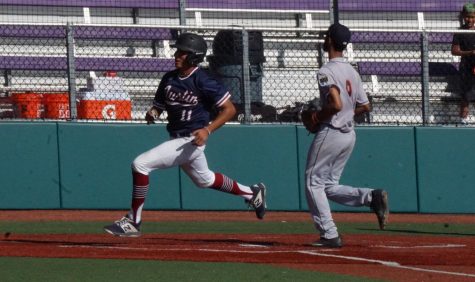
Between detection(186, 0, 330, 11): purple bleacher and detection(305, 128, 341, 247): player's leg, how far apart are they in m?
9.79

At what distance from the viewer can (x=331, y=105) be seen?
9156 mm

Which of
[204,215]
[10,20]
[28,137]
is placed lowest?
[204,215]

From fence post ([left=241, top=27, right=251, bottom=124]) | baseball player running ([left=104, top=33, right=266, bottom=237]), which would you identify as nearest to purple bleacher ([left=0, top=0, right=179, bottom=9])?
fence post ([left=241, top=27, right=251, bottom=124])

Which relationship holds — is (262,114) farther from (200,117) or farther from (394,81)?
(200,117)

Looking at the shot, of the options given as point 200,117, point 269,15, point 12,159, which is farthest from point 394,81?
point 200,117

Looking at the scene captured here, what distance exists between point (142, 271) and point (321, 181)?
7.38ft

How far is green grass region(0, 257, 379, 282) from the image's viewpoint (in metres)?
7.48

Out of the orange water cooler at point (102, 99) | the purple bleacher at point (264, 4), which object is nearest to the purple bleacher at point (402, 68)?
the purple bleacher at point (264, 4)

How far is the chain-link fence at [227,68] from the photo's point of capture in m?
15.3

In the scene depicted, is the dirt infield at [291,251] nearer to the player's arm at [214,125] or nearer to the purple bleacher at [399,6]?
the player's arm at [214,125]

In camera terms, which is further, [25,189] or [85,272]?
[25,189]

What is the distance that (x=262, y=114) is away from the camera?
15656 mm

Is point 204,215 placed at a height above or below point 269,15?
below

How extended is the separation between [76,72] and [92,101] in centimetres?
105
